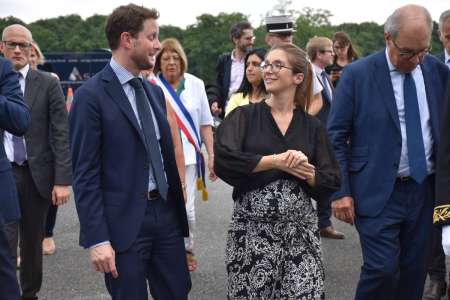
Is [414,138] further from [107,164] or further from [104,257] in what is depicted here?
[104,257]

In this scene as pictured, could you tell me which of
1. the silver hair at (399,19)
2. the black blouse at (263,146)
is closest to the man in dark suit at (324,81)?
the silver hair at (399,19)

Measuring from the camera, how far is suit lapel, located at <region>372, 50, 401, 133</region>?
4.19 metres

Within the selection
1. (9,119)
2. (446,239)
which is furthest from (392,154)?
(9,119)

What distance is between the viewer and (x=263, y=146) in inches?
148

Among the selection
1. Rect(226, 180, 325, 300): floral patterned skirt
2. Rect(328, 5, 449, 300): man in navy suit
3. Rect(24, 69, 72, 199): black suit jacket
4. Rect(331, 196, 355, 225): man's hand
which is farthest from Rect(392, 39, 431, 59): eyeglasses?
Rect(24, 69, 72, 199): black suit jacket

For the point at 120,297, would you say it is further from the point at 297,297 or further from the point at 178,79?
the point at 178,79

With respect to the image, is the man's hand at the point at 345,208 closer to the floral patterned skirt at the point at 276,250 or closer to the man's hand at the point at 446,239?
the floral patterned skirt at the point at 276,250

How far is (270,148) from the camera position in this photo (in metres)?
3.75

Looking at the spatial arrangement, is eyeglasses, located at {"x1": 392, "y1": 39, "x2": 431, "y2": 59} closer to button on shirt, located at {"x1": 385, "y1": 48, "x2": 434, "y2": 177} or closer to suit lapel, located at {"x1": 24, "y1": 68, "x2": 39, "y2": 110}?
button on shirt, located at {"x1": 385, "y1": 48, "x2": 434, "y2": 177}

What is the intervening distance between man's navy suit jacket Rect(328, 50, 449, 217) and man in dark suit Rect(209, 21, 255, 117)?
3247mm

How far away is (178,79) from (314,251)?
298cm

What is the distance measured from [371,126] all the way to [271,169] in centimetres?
89

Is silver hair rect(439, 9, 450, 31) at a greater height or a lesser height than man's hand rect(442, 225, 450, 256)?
greater

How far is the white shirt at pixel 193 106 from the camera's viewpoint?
6301 mm
